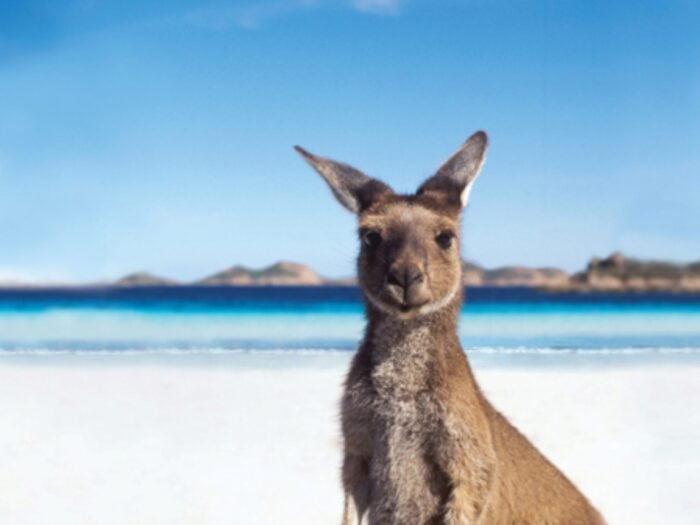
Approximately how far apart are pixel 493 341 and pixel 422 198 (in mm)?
22526

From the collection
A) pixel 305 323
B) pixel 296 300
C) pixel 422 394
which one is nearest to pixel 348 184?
pixel 422 394

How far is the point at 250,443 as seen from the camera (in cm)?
914

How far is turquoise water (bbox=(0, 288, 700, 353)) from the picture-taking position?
84.4 feet

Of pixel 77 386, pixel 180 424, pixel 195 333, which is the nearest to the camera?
pixel 180 424

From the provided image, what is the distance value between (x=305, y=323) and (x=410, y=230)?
31.1 meters

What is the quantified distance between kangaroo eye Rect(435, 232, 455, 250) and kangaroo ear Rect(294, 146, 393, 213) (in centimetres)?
27

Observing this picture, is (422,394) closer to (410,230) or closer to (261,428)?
(410,230)

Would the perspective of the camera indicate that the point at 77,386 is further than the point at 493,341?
No

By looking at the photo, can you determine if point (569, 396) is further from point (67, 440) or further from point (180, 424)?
point (67, 440)

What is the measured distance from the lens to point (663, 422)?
9.90 meters

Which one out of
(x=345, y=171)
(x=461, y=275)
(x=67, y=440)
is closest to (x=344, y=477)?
(x=461, y=275)

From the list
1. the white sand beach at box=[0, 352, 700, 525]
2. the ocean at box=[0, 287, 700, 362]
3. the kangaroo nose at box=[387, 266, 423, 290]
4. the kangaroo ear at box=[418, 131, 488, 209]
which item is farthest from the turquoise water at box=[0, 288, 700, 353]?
the kangaroo nose at box=[387, 266, 423, 290]

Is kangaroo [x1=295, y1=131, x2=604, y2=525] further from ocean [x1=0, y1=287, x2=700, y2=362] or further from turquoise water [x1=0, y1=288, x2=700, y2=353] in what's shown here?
ocean [x1=0, y1=287, x2=700, y2=362]

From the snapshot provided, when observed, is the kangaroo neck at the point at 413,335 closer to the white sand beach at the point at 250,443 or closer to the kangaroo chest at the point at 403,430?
the kangaroo chest at the point at 403,430
